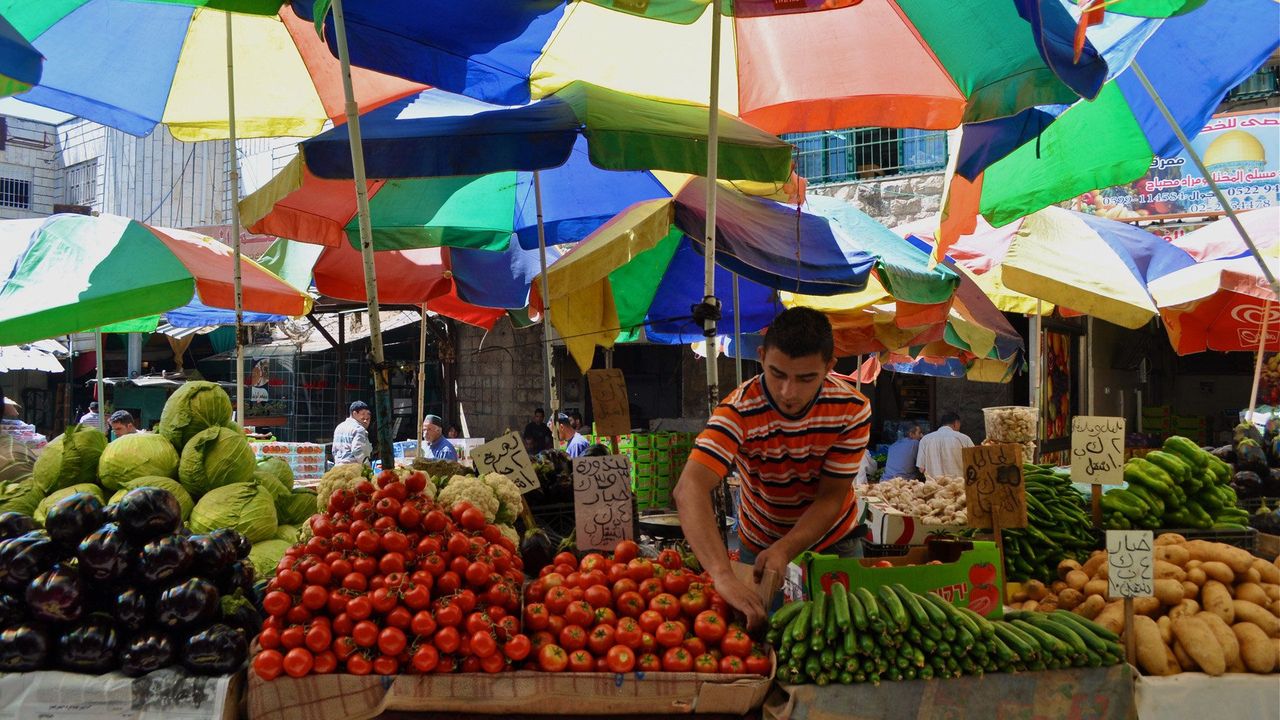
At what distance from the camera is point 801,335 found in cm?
299

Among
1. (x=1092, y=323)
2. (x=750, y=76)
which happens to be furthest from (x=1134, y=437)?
(x=750, y=76)

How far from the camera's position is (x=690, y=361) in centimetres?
1443

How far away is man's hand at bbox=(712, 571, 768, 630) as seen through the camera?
2.77 m

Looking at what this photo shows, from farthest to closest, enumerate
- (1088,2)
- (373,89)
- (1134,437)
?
(1134,437)
(373,89)
(1088,2)

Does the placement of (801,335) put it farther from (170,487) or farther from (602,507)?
(170,487)

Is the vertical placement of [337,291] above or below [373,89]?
below

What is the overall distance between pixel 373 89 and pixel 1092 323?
35.6 ft

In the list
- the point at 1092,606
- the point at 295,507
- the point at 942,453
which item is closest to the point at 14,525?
the point at 295,507

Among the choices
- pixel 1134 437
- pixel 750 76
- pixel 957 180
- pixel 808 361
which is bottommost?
pixel 1134 437

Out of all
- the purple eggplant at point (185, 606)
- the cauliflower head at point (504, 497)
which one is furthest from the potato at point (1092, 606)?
the purple eggplant at point (185, 606)

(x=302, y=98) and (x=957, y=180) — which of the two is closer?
(x=957, y=180)

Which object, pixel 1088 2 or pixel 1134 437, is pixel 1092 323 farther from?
pixel 1088 2

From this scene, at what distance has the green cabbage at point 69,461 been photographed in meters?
4.09

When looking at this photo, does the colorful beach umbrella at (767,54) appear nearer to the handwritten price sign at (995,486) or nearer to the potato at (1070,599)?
the handwritten price sign at (995,486)
